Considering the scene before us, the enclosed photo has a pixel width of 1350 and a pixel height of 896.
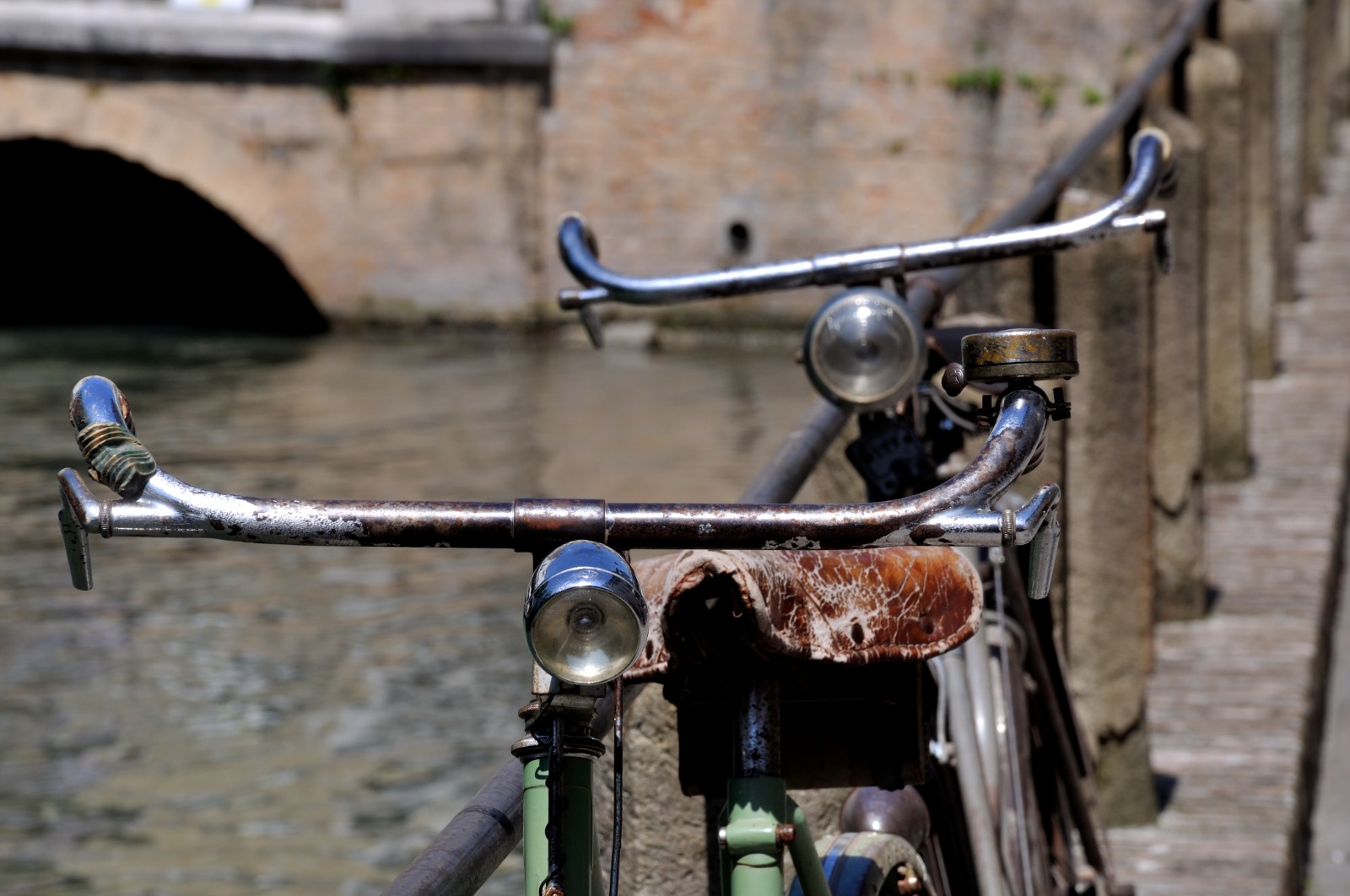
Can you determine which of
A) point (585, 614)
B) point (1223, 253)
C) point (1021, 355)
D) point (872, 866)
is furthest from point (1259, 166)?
point (585, 614)

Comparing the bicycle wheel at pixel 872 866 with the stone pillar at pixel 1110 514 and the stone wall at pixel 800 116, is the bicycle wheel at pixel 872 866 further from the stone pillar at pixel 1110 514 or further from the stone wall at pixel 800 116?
the stone wall at pixel 800 116

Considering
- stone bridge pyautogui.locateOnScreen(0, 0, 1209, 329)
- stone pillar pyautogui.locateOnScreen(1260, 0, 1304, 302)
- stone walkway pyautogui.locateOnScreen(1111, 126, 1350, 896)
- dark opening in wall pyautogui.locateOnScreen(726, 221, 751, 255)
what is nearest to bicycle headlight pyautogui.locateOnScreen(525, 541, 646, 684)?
stone walkway pyautogui.locateOnScreen(1111, 126, 1350, 896)

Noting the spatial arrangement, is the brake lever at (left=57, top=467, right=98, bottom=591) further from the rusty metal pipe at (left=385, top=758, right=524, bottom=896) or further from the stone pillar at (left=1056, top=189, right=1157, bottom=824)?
the stone pillar at (left=1056, top=189, right=1157, bottom=824)

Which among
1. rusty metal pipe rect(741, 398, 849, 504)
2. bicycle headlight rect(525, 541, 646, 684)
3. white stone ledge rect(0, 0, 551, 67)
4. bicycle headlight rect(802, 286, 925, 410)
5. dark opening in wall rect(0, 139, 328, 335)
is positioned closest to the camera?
bicycle headlight rect(525, 541, 646, 684)

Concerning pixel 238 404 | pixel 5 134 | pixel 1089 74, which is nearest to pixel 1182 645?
pixel 238 404

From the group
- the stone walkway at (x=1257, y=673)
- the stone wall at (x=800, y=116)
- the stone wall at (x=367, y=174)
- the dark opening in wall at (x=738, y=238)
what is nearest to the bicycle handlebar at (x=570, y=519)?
the stone walkway at (x=1257, y=673)

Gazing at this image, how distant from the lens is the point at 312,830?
6102 millimetres

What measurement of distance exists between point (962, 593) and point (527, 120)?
14455 mm

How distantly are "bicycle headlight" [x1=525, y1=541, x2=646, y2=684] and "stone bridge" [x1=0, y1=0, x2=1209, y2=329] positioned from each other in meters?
14.1

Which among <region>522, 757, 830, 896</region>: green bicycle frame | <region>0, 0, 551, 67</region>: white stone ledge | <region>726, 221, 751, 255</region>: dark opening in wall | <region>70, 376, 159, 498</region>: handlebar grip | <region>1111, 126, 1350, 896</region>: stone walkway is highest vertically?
<region>0, 0, 551, 67</region>: white stone ledge

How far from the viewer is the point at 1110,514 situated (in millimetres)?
3369

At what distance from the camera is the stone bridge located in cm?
1512

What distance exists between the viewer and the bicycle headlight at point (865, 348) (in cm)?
233

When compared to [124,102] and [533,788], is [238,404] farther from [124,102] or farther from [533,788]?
[533,788]
